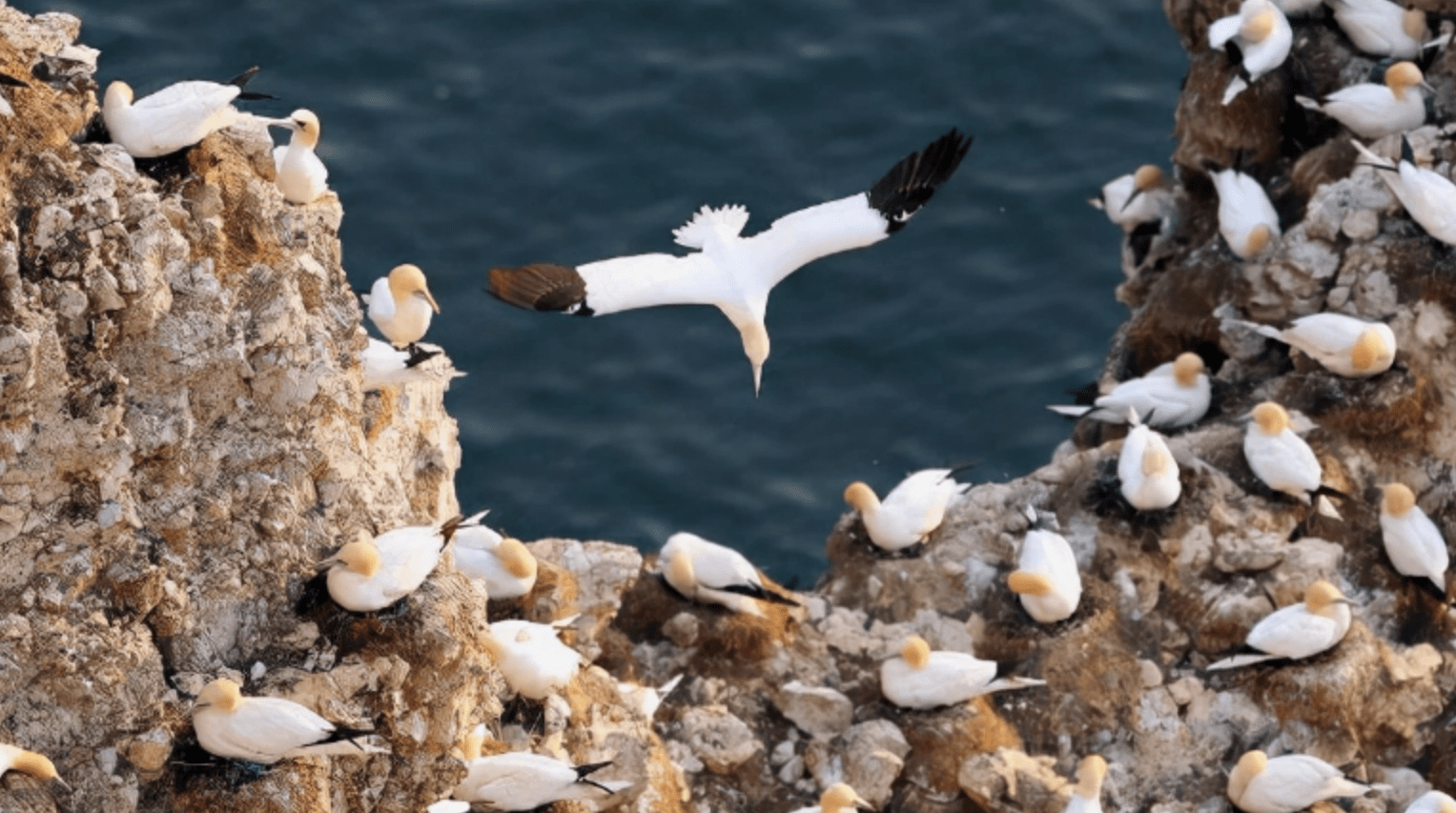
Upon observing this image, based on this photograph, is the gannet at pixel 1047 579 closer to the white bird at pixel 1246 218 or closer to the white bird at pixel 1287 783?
the white bird at pixel 1287 783

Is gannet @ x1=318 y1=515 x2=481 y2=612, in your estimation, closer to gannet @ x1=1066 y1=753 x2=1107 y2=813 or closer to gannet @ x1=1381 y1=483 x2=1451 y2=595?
gannet @ x1=1066 y1=753 x2=1107 y2=813

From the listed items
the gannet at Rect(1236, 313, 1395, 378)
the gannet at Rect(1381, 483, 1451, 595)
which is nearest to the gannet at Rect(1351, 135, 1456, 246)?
the gannet at Rect(1236, 313, 1395, 378)

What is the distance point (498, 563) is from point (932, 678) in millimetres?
2539

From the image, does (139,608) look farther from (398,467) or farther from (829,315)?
(829,315)

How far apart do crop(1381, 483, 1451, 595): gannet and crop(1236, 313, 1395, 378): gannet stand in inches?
35.5

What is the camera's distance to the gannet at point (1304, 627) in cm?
1534

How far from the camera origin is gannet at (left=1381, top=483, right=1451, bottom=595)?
15984 mm

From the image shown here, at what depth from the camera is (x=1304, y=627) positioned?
50.3 feet

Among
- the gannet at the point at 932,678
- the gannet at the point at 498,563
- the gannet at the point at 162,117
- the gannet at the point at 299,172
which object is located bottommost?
the gannet at the point at 932,678

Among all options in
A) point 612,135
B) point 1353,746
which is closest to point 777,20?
point 612,135

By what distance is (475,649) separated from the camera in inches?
512

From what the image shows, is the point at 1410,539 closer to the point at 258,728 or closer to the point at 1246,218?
the point at 1246,218

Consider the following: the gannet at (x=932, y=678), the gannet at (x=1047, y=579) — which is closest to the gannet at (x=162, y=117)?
the gannet at (x=932, y=678)

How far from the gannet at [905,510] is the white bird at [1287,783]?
2.61 m
